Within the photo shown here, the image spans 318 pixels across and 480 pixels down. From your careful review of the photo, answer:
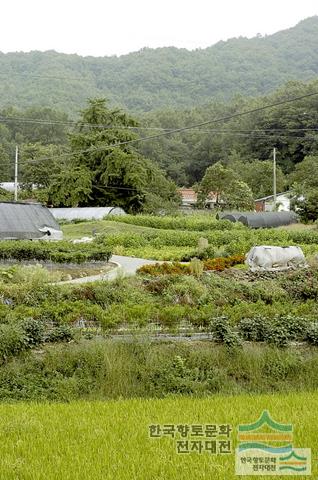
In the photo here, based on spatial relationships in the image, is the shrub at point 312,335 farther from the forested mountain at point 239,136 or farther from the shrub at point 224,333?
the forested mountain at point 239,136

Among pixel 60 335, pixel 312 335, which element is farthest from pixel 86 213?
pixel 312 335

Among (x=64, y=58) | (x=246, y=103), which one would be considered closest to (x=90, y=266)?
(x=246, y=103)

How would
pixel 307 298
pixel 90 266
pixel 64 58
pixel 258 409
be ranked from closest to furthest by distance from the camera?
pixel 258 409 < pixel 307 298 < pixel 90 266 < pixel 64 58

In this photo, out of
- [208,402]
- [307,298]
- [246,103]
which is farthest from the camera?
[246,103]

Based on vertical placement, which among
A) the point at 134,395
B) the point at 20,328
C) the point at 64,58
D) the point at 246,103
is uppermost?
the point at 64,58

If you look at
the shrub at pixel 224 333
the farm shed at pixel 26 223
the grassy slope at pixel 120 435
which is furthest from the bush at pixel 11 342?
the farm shed at pixel 26 223

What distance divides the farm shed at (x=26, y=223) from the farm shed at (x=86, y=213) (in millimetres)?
13206

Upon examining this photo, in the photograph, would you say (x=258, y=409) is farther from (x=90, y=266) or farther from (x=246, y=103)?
(x=246, y=103)

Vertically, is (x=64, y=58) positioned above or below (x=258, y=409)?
above

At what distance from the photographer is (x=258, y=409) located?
273 inches

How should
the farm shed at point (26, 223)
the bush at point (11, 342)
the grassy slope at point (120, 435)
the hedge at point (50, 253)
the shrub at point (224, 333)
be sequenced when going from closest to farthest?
the grassy slope at point (120, 435) → the bush at point (11, 342) → the shrub at point (224, 333) → the hedge at point (50, 253) → the farm shed at point (26, 223)

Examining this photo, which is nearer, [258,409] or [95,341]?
→ [258,409]

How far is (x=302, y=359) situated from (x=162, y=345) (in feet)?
7.84

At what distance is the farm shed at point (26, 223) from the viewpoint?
27.5 metres
